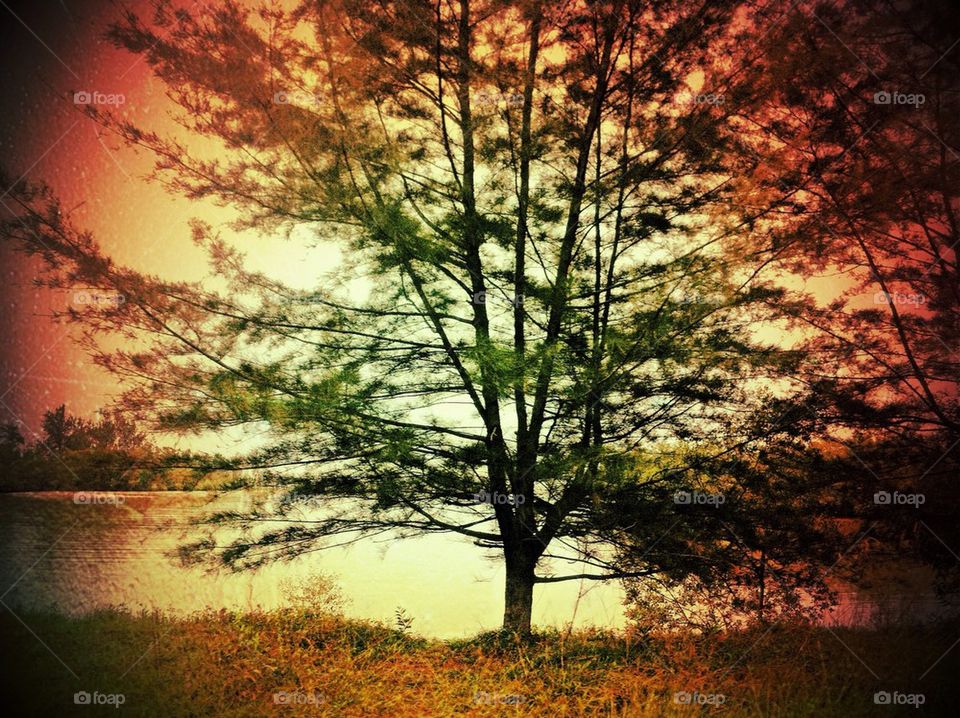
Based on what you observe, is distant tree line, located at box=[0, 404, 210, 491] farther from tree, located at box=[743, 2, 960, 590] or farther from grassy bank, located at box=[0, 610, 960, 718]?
tree, located at box=[743, 2, 960, 590]

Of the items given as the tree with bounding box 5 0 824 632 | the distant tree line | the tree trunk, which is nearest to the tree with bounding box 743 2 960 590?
the tree with bounding box 5 0 824 632

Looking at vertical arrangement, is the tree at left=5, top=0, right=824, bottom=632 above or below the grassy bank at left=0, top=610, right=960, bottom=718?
above

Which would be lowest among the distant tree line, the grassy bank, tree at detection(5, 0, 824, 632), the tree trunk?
the grassy bank

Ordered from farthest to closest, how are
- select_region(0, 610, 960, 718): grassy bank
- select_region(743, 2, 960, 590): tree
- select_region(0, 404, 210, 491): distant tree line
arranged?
select_region(743, 2, 960, 590): tree < select_region(0, 404, 210, 491): distant tree line < select_region(0, 610, 960, 718): grassy bank

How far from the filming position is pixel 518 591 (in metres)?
4.54

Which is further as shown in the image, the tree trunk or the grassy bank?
the tree trunk

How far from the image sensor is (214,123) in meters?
4.33

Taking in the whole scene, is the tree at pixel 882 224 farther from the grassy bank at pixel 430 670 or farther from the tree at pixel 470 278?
the grassy bank at pixel 430 670

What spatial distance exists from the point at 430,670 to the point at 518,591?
81 cm

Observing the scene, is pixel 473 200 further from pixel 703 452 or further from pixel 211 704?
pixel 211 704

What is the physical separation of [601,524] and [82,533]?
11.7 feet

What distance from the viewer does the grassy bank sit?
12.2 feet

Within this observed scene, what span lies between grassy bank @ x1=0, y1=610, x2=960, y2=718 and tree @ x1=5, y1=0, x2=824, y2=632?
0.51 meters

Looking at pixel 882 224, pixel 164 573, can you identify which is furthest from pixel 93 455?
pixel 882 224
